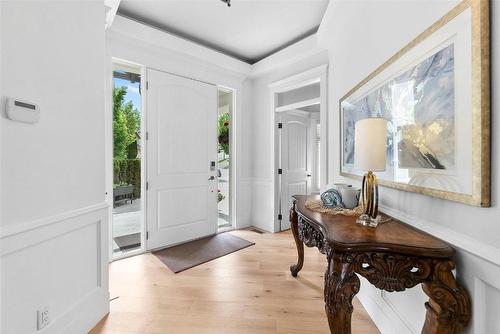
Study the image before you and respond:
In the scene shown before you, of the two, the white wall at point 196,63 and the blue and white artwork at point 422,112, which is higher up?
the white wall at point 196,63

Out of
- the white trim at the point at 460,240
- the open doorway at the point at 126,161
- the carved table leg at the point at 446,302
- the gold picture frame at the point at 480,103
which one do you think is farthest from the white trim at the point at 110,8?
the carved table leg at the point at 446,302

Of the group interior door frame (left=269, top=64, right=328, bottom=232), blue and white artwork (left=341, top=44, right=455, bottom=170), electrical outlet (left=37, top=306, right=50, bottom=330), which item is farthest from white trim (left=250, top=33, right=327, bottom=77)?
electrical outlet (left=37, top=306, right=50, bottom=330)

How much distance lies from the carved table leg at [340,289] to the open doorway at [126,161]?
276 cm

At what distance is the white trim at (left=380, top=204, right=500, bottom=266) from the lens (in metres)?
0.76

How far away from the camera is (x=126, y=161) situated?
4.41m

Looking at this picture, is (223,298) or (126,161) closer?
(223,298)

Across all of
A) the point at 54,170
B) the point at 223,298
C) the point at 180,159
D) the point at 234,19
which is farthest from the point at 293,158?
the point at 54,170

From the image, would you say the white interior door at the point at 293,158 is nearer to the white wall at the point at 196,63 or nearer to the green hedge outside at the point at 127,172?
the white wall at the point at 196,63

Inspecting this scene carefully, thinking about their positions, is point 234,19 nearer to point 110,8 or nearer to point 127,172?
point 110,8

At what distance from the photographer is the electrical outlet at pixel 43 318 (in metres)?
1.27

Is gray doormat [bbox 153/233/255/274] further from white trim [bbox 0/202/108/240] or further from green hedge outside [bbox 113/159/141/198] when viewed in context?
green hedge outside [bbox 113/159/141/198]

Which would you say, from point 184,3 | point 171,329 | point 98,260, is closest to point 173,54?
point 184,3

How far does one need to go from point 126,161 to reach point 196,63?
2377mm

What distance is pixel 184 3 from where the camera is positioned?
2.48m
